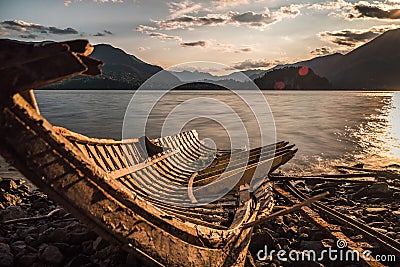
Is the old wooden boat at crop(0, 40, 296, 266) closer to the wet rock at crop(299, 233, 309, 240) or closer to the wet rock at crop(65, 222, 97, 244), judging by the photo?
the wet rock at crop(65, 222, 97, 244)

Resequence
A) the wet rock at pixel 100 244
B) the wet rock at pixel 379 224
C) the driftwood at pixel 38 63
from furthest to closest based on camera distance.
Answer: the wet rock at pixel 379 224 → the wet rock at pixel 100 244 → the driftwood at pixel 38 63

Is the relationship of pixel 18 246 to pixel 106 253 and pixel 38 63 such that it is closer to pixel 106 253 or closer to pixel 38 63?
pixel 106 253

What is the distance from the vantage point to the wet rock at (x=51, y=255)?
5070mm

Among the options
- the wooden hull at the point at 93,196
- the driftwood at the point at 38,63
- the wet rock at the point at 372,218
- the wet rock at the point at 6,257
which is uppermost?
the driftwood at the point at 38,63

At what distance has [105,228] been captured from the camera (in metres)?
3.15

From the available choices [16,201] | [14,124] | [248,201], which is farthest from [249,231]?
[16,201]

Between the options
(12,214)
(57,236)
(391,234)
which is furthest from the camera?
(12,214)

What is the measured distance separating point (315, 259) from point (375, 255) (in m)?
0.97

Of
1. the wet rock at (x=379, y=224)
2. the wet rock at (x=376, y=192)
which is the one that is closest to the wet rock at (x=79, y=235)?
the wet rock at (x=379, y=224)

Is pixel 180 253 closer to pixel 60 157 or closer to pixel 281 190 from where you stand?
pixel 60 157

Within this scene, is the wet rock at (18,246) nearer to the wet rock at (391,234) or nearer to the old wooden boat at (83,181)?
the old wooden boat at (83,181)

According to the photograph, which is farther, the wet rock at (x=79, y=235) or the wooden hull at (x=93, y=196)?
the wet rock at (x=79, y=235)

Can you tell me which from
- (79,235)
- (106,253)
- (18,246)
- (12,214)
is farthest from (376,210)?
(12,214)

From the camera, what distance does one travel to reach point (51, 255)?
5.13 meters
